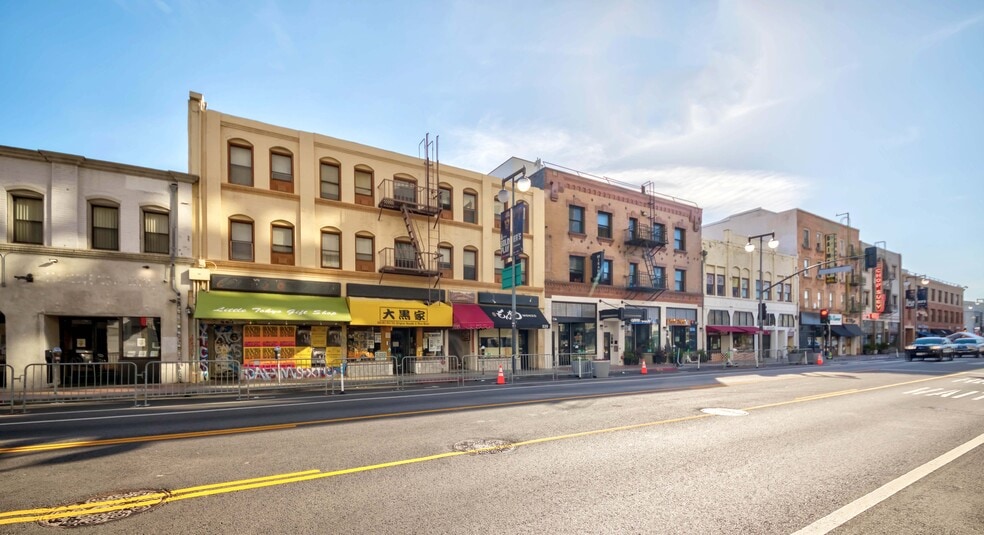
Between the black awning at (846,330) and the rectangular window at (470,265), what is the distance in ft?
137

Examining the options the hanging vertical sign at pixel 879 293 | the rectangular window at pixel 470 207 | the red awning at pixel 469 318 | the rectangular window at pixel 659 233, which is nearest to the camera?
the red awning at pixel 469 318

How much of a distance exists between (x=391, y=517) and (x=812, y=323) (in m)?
53.4

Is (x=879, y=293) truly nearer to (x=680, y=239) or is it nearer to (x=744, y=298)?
(x=744, y=298)

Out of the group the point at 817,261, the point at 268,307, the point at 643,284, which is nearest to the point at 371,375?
the point at 268,307

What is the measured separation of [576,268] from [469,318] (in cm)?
984

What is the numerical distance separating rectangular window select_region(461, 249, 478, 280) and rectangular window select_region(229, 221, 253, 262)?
10637mm

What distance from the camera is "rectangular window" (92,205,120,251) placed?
17.7 m

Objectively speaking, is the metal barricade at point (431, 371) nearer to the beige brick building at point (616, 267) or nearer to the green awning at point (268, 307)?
the green awning at point (268, 307)

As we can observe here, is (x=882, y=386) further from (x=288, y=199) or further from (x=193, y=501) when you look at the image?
(x=288, y=199)

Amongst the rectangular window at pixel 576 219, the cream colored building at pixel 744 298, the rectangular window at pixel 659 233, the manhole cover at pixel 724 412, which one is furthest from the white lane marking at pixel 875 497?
the cream colored building at pixel 744 298

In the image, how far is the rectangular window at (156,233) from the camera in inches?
727

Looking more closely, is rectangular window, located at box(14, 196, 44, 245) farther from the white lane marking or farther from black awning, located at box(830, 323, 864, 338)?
black awning, located at box(830, 323, 864, 338)

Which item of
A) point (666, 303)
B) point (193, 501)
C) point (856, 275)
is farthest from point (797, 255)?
point (193, 501)

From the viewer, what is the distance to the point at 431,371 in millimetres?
21125
